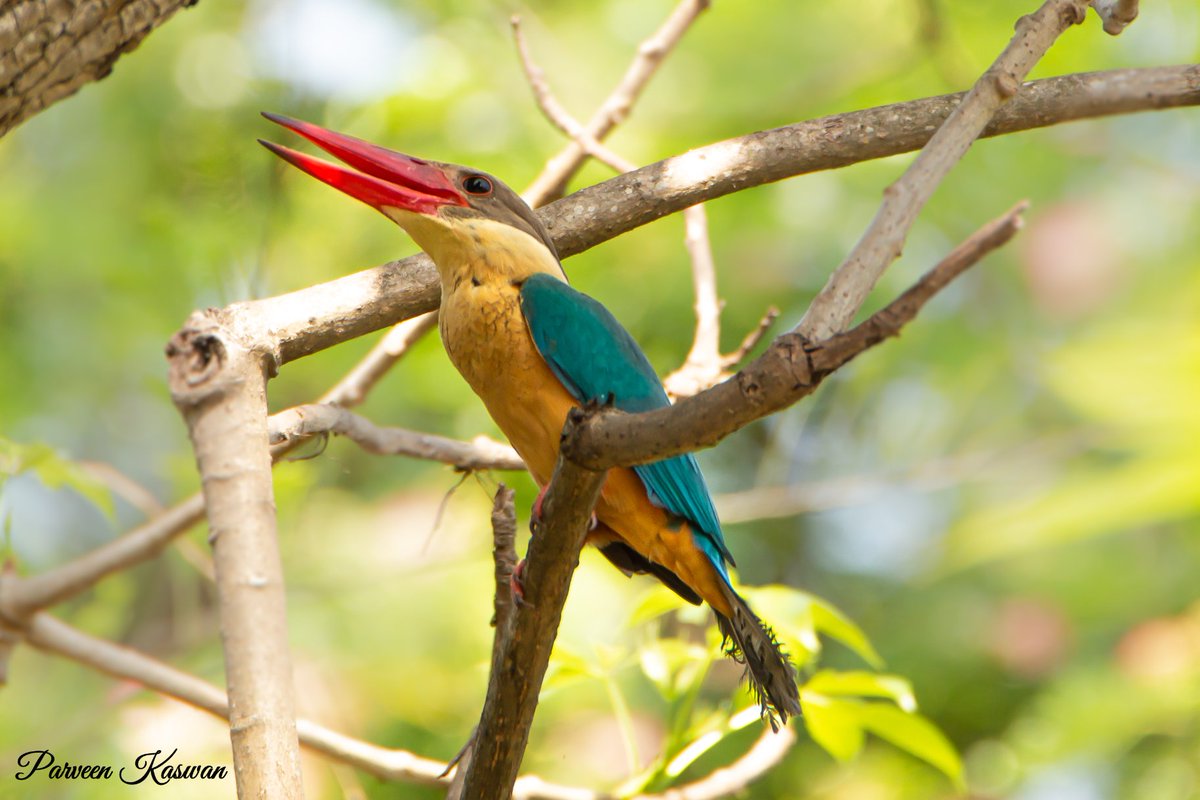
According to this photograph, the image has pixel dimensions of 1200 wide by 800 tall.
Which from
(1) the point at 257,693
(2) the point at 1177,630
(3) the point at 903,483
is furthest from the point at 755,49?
(1) the point at 257,693

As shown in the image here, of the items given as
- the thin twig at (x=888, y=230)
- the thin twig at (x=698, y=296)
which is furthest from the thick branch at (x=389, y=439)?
the thin twig at (x=888, y=230)

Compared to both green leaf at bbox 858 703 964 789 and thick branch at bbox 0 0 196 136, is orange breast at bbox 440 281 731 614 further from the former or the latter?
thick branch at bbox 0 0 196 136

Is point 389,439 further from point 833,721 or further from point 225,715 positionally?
point 833,721

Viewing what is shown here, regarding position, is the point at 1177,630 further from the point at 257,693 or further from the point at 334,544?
the point at 257,693

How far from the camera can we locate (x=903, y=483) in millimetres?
5113

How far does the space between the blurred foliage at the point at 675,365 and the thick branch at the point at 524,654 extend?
1.78 m

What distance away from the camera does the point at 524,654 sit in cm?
240

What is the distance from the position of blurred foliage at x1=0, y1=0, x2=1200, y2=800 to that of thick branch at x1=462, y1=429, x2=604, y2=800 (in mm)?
1778

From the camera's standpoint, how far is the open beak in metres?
2.99

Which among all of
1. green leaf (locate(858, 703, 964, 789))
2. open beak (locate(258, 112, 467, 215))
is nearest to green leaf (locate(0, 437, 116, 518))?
open beak (locate(258, 112, 467, 215))

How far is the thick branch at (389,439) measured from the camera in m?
2.49

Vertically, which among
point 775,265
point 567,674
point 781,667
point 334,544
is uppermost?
point 775,265

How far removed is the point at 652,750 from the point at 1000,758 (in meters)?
1.66

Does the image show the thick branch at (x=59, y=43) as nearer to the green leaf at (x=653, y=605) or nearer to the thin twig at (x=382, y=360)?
the thin twig at (x=382, y=360)
